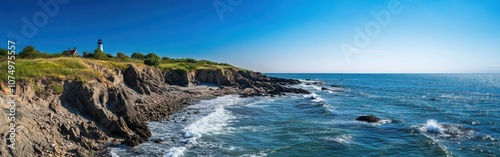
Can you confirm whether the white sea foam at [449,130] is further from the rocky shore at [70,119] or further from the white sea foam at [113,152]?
the white sea foam at [113,152]

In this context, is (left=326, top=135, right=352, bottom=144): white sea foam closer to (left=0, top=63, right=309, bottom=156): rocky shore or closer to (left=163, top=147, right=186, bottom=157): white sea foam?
(left=163, top=147, right=186, bottom=157): white sea foam

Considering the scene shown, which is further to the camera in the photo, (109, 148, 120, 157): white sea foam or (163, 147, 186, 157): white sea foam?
(163, 147, 186, 157): white sea foam

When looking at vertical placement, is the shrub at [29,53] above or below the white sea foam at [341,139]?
above

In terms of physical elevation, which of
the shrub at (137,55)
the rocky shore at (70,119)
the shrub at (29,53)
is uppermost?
the shrub at (137,55)

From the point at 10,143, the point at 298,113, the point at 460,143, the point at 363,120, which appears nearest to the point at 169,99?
the point at 298,113

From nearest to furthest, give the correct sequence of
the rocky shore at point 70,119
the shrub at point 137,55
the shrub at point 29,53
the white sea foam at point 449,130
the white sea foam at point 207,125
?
the rocky shore at point 70,119
the white sea foam at point 207,125
the white sea foam at point 449,130
the shrub at point 29,53
the shrub at point 137,55

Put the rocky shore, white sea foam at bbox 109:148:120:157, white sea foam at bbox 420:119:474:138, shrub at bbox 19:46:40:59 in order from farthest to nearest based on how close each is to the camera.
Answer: shrub at bbox 19:46:40:59 < white sea foam at bbox 420:119:474:138 < white sea foam at bbox 109:148:120:157 < the rocky shore

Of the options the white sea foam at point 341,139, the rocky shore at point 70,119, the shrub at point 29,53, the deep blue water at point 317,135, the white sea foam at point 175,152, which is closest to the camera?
the rocky shore at point 70,119

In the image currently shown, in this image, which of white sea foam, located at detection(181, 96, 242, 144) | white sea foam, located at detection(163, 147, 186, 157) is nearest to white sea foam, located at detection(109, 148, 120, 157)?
white sea foam, located at detection(163, 147, 186, 157)

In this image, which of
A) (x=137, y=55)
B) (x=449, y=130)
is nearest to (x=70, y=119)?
(x=449, y=130)

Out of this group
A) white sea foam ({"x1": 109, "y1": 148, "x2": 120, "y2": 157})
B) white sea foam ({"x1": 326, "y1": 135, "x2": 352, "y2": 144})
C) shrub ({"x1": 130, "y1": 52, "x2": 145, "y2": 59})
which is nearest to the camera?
white sea foam ({"x1": 109, "y1": 148, "x2": 120, "y2": 157})

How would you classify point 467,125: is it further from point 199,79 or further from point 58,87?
point 199,79

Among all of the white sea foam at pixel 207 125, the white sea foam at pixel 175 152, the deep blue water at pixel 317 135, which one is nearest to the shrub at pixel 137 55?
the deep blue water at pixel 317 135

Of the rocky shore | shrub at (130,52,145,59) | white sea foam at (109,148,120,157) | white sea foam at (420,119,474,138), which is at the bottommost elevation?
white sea foam at (109,148,120,157)
